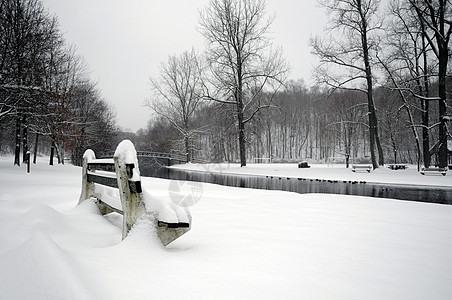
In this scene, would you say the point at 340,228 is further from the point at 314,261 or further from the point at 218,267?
the point at 218,267

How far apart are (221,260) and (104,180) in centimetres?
226

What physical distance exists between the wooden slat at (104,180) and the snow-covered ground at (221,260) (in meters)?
0.59

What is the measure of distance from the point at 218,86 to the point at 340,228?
21792 millimetres

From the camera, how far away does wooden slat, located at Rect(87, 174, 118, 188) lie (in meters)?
3.47

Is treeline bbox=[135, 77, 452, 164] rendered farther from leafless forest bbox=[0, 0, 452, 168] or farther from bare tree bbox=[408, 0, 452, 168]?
bare tree bbox=[408, 0, 452, 168]

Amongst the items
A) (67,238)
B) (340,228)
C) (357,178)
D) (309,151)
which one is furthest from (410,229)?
(309,151)

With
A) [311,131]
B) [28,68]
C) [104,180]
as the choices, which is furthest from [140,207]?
[311,131]

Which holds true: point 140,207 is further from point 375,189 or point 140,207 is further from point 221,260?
point 375,189

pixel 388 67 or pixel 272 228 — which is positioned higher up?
pixel 388 67

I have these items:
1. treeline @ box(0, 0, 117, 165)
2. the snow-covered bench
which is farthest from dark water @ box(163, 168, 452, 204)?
treeline @ box(0, 0, 117, 165)

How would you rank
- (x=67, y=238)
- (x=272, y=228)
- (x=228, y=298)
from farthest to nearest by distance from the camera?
1. (x=272, y=228)
2. (x=67, y=238)
3. (x=228, y=298)

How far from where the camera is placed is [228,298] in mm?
1984

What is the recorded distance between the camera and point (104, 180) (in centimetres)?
384

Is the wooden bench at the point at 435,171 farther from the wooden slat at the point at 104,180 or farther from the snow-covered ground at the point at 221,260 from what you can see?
the wooden slat at the point at 104,180
